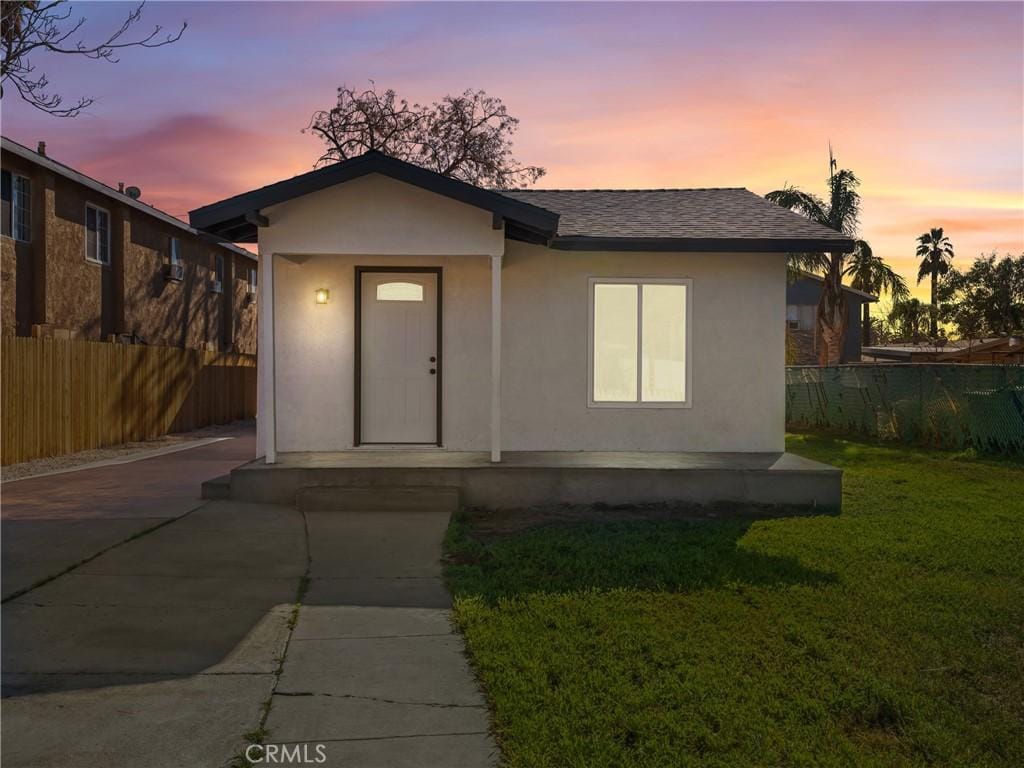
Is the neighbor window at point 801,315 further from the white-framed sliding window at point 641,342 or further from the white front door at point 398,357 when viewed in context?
the white front door at point 398,357

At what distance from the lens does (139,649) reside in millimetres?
4789

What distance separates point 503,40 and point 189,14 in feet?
18.8

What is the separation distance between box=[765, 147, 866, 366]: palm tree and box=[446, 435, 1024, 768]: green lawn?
21.1 meters

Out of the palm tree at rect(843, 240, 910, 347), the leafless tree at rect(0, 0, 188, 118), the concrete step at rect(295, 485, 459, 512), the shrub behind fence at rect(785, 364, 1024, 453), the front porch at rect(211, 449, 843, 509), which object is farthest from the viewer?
the palm tree at rect(843, 240, 910, 347)

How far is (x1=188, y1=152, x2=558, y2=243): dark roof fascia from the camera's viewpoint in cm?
925

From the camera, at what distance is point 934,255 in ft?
171

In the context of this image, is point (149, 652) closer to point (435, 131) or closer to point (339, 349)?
point (339, 349)

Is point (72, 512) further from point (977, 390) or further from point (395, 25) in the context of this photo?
point (977, 390)

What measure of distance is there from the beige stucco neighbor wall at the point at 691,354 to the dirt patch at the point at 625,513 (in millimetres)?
1627

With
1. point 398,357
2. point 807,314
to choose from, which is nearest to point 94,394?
point 398,357

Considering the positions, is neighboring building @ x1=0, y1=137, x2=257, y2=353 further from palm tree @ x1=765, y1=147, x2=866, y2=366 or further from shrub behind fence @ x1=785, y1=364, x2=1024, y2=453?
palm tree @ x1=765, y1=147, x2=866, y2=366

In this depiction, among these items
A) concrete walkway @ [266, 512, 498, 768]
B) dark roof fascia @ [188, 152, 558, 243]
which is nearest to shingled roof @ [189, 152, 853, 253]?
dark roof fascia @ [188, 152, 558, 243]

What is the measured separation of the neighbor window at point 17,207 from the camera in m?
16.7

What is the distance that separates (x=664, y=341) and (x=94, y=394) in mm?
10748
